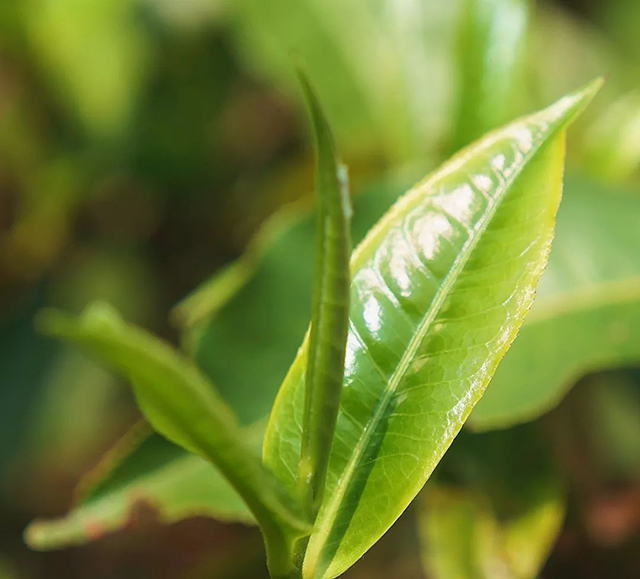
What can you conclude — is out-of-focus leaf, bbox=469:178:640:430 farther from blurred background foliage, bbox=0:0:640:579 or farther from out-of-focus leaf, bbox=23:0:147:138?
out-of-focus leaf, bbox=23:0:147:138

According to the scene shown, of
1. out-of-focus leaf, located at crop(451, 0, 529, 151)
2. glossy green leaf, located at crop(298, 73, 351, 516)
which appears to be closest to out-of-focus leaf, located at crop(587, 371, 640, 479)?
out-of-focus leaf, located at crop(451, 0, 529, 151)

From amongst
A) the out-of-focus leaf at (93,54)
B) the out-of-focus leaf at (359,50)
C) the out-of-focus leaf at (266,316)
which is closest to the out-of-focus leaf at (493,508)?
the out-of-focus leaf at (266,316)

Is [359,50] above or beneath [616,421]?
above

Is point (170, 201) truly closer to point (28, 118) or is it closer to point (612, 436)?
point (28, 118)

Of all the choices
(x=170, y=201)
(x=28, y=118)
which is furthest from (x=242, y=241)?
(x=28, y=118)

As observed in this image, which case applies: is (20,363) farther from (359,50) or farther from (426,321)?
(426,321)

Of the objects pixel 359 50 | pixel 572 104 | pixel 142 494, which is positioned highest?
pixel 572 104

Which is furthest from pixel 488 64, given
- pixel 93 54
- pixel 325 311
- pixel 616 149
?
pixel 93 54
